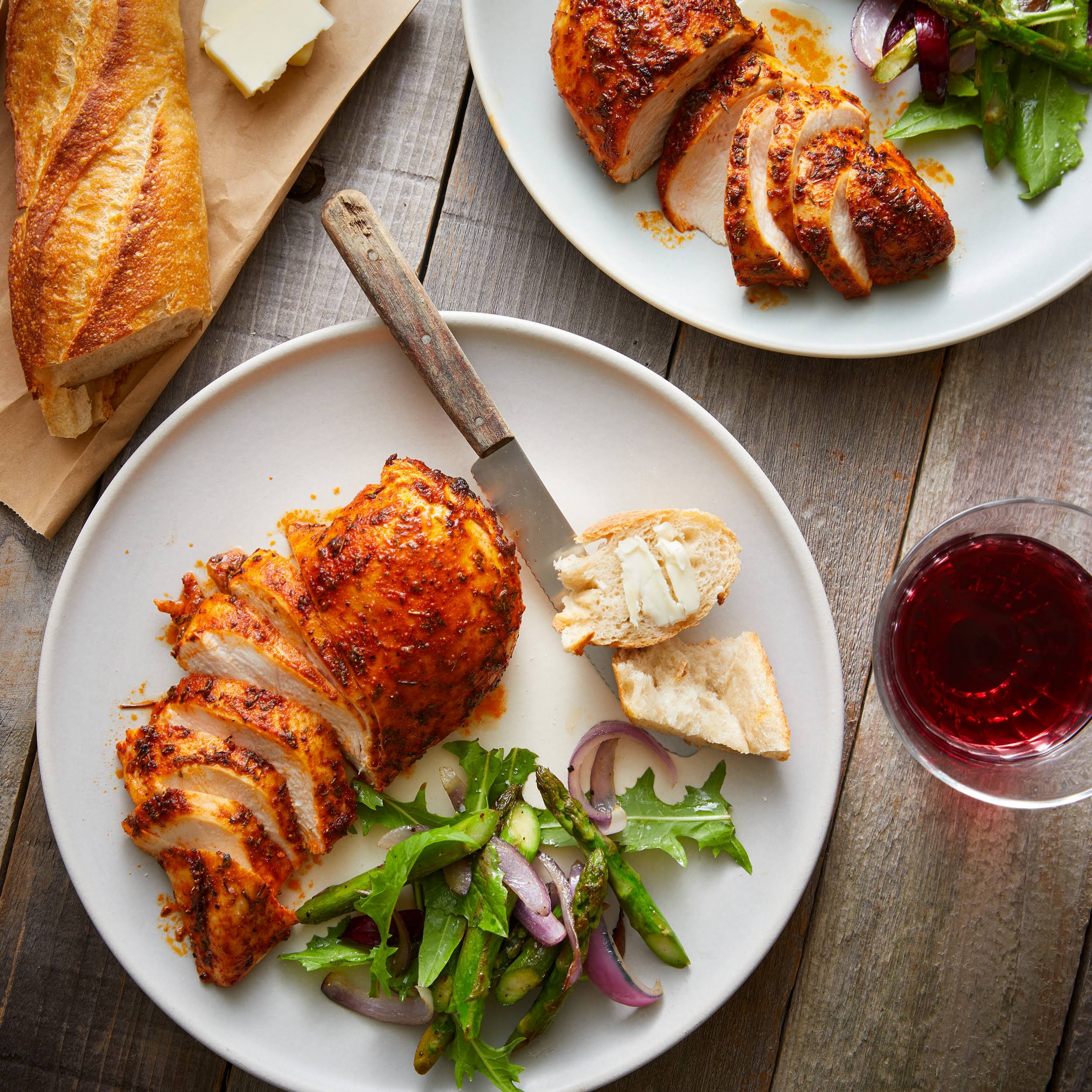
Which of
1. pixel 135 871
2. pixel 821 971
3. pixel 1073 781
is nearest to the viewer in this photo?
pixel 1073 781

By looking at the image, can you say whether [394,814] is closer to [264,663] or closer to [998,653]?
[264,663]

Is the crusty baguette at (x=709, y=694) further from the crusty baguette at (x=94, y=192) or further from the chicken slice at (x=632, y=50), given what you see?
the crusty baguette at (x=94, y=192)

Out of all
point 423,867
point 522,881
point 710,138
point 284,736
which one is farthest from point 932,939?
point 710,138

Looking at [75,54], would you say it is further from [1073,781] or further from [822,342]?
[1073,781]

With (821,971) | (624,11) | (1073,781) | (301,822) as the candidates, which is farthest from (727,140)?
(821,971)

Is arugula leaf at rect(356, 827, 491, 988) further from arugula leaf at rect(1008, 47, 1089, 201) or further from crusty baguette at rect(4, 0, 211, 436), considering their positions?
arugula leaf at rect(1008, 47, 1089, 201)

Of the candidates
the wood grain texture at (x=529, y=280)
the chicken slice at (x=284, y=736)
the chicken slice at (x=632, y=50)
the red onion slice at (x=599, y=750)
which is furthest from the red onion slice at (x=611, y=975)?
the chicken slice at (x=632, y=50)
